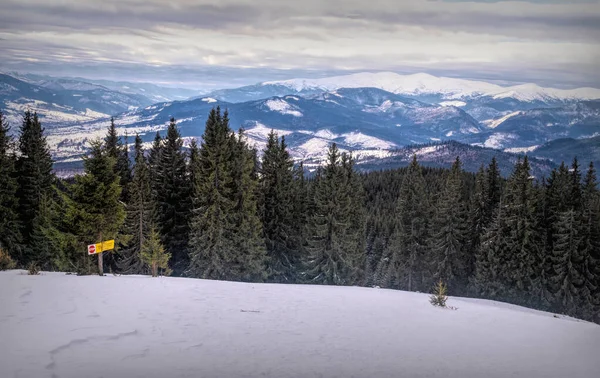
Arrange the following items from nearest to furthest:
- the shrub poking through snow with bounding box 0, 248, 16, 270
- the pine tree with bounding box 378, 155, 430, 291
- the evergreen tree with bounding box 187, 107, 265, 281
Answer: the shrub poking through snow with bounding box 0, 248, 16, 270, the evergreen tree with bounding box 187, 107, 265, 281, the pine tree with bounding box 378, 155, 430, 291

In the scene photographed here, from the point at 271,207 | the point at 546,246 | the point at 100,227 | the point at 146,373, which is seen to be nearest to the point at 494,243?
the point at 546,246

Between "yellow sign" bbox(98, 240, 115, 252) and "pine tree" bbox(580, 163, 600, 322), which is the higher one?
"yellow sign" bbox(98, 240, 115, 252)

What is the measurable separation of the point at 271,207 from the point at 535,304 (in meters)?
28.0

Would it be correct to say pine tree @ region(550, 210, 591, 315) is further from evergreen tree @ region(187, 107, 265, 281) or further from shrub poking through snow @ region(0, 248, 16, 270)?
shrub poking through snow @ region(0, 248, 16, 270)

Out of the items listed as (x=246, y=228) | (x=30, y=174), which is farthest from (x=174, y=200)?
(x=30, y=174)

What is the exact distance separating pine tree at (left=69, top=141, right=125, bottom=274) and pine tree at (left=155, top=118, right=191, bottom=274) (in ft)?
50.6

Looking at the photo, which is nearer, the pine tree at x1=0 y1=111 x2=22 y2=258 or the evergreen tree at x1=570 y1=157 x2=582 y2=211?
the pine tree at x1=0 y1=111 x2=22 y2=258

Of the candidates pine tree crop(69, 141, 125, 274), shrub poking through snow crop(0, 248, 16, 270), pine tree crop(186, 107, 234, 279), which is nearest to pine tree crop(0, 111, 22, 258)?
pine tree crop(186, 107, 234, 279)

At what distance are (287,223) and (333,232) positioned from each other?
16.0ft

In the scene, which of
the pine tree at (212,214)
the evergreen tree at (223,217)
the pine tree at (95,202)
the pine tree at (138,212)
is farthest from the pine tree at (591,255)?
the pine tree at (95,202)

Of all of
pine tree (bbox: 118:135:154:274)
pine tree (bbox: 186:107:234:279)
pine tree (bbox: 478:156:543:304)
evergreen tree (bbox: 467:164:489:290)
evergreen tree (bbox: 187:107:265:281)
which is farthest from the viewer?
evergreen tree (bbox: 467:164:489:290)

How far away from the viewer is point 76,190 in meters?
20.4

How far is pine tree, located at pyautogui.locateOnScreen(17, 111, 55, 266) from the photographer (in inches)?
1375

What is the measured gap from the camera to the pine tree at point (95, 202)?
800 inches
